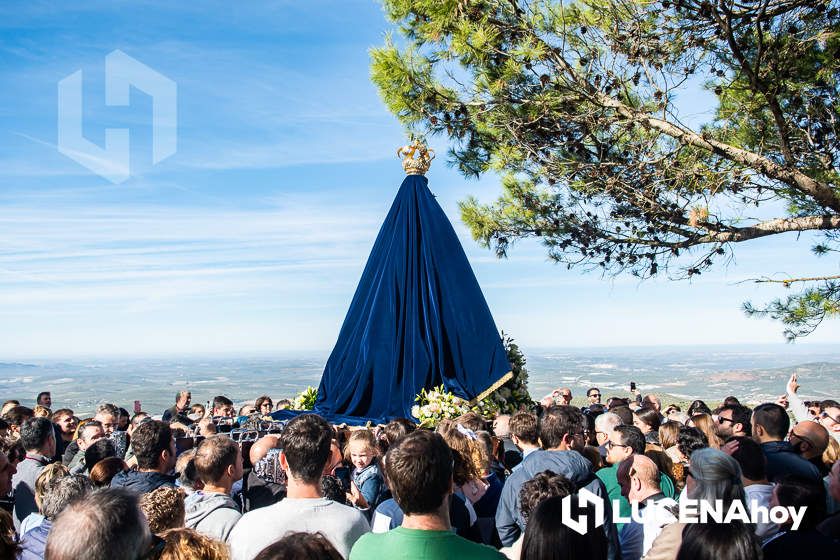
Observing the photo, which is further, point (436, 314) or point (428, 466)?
point (436, 314)

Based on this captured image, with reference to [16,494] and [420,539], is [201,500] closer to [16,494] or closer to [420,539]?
[420,539]

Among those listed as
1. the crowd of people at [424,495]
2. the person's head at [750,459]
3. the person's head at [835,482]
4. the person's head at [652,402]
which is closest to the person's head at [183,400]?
the crowd of people at [424,495]

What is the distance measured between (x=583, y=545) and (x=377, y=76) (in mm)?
6316

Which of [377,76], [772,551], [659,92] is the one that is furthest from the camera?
[377,76]

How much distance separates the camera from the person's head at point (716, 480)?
318cm

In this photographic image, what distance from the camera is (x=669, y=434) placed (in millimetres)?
5406

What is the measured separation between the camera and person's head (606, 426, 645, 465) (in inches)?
173

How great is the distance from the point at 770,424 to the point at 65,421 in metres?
6.60

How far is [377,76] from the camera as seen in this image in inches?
306

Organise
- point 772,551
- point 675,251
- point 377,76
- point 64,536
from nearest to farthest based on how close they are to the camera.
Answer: point 64,536
point 772,551
point 675,251
point 377,76

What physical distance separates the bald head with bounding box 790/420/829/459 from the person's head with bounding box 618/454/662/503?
6.55 feet

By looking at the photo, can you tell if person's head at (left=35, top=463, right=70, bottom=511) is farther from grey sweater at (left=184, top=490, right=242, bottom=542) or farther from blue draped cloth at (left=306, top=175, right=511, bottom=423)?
blue draped cloth at (left=306, top=175, right=511, bottom=423)

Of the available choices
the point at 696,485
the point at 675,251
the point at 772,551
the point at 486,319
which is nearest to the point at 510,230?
the point at 486,319

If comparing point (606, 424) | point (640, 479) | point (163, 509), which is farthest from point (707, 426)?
point (163, 509)
